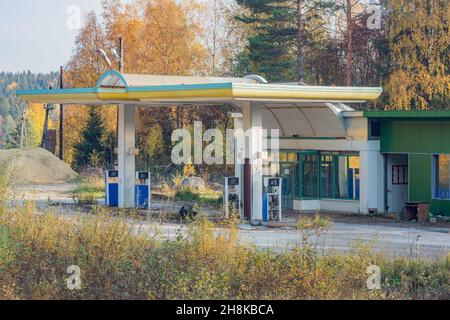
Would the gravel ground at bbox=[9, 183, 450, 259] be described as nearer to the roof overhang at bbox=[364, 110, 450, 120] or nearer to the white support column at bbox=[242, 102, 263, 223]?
the white support column at bbox=[242, 102, 263, 223]

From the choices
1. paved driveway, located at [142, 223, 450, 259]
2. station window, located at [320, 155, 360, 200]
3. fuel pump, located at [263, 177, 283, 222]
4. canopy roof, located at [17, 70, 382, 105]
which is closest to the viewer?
paved driveway, located at [142, 223, 450, 259]

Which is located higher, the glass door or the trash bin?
the glass door

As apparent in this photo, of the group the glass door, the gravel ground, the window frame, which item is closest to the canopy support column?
the gravel ground

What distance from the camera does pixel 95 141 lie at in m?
56.0

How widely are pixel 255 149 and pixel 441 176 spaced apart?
6.60 meters

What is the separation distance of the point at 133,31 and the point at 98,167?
47.9ft

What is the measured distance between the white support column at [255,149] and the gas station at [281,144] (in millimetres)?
31

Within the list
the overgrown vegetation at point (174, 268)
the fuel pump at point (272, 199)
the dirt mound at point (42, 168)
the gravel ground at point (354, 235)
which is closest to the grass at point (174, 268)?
the overgrown vegetation at point (174, 268)

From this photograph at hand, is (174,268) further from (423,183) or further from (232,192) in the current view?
(423,183)

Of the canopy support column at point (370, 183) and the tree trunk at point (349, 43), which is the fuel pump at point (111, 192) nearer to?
the canopy support column at point (370, 183)

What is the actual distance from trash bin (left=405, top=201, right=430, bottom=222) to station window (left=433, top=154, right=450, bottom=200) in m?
0.71

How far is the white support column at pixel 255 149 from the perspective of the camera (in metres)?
28.3

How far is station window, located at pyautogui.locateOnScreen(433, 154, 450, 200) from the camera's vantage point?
30188 mm

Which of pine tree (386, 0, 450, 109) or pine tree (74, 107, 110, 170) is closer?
pine tree (386, 0, 450, 109)
